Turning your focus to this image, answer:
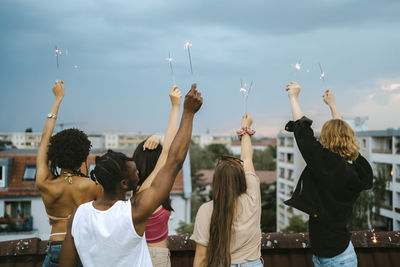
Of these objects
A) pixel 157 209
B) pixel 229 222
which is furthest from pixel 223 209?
pixel 157 209

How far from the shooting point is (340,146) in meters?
2.29

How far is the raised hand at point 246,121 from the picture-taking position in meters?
2.96

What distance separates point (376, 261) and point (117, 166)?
108 inches

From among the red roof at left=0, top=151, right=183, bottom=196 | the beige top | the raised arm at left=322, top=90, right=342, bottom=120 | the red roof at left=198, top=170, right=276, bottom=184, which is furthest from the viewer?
the red roof at left=198, top=170, right=276, bottom=184

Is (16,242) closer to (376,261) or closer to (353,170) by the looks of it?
(353,170)

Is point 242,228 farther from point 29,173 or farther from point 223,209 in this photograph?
point 29,173

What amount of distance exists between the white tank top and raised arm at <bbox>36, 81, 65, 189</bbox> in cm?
63

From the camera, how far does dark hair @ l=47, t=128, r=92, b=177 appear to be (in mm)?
Answer: 2373

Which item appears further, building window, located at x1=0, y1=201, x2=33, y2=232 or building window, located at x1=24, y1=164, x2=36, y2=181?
building window, located at x1=24, y1=164, x2=36, y2=181

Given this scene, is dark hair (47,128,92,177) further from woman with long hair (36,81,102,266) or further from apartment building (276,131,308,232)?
apartment building (276,131,308,232)

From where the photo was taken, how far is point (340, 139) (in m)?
2.28

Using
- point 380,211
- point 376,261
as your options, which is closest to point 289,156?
point 380,211

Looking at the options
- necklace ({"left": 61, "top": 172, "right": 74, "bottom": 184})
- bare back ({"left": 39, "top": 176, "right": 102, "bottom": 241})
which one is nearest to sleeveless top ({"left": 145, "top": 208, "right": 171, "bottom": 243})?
bare back ({"left": 39, "top": 176, "right": 102, "bottom": 241})

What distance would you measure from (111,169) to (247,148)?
129 centimetres
